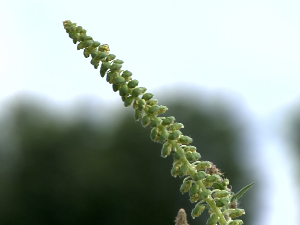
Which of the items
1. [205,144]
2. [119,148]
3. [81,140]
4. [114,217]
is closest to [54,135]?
[81,140]

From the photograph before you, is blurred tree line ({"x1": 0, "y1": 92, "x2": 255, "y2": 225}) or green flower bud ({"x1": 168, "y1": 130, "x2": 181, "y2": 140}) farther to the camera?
blurred tree line ({"x1": 0, "y1": 92, "x2": 255, "y2": 225})

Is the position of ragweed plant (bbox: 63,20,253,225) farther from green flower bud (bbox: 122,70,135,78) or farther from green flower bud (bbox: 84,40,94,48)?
green flower bud (bbox: 84,40,94,48)

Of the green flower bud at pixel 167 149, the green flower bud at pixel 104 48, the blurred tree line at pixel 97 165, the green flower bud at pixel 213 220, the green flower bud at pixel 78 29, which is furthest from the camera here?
the blurred tree line at pixel 97 165

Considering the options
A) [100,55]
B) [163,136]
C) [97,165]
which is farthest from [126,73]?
[97,165]

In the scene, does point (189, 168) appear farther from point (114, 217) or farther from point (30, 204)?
point (30, 204)

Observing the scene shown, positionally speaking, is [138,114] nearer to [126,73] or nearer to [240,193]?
[126,73]

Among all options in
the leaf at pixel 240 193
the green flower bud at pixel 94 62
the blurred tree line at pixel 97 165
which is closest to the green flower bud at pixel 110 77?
the green flower bud at pixel 94 62

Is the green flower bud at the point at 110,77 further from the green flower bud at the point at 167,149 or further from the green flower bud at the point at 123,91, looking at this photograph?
the green flower bud at the point at 167,149

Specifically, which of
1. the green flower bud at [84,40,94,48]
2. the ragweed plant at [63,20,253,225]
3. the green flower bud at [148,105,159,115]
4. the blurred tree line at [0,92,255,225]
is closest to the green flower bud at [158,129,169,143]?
the ragweed plant at [63,20,253,225]
